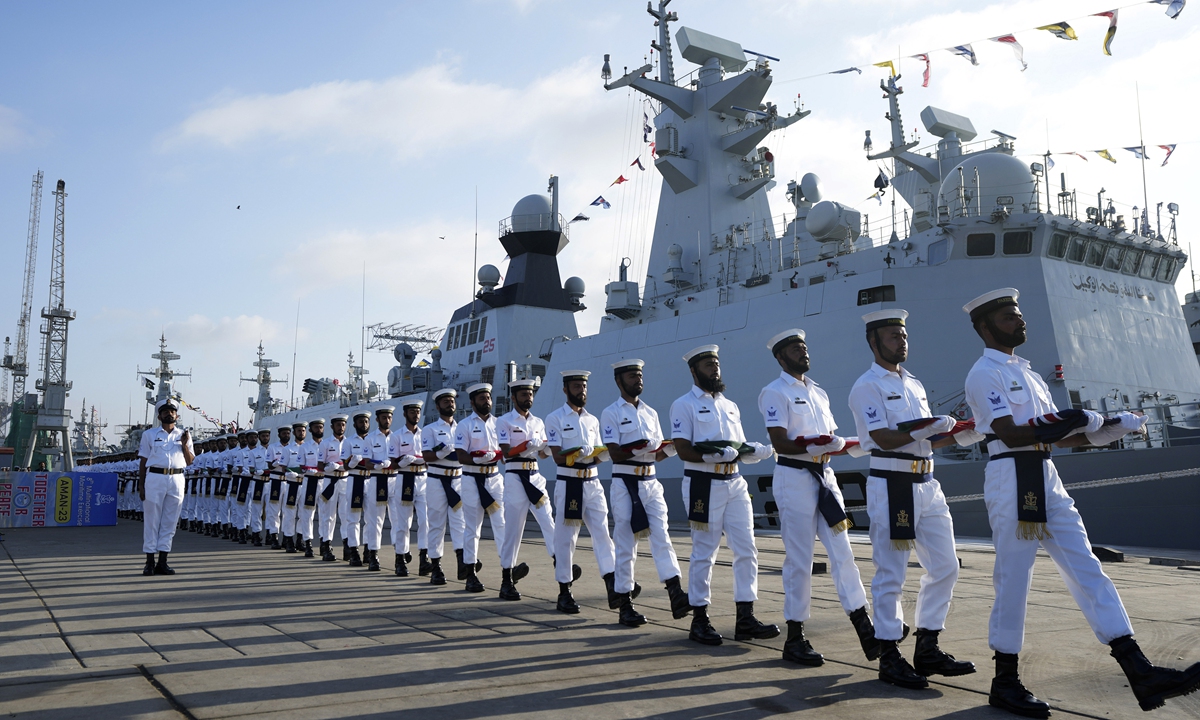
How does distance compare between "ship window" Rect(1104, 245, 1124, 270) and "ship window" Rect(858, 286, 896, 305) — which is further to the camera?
"ship window" Rect(1104, 245, 1124, 270)

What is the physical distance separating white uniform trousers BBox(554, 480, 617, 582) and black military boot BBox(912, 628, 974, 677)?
9.42 feet

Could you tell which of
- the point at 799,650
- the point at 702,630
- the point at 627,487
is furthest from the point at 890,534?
the point at 627,487

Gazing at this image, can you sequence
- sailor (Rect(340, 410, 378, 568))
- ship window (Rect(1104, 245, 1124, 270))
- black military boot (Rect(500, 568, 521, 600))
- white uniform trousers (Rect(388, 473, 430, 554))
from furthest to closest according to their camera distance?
ship window (Rect(1104, 245, 1124, 270)) < sailor (Rect(340, 410, 378, 568)) < white uniform trousers (Rect(388, 473, 430, 554)) < black military boot (Rect(500, 568, 521, 600))

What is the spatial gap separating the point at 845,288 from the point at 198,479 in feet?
46.4

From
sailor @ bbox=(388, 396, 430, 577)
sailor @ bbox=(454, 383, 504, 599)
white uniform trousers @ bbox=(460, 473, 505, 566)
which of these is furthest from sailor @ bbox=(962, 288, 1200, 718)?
sailor @ bbox=(388, 396, 430, 577)

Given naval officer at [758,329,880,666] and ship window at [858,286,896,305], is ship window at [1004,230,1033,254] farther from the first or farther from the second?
naval officer at [758,329,880,666]

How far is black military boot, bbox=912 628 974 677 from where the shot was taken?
13.3 ft

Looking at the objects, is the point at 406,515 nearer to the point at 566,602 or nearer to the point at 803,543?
the point at 566,602

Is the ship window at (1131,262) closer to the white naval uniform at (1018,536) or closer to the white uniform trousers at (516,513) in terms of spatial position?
the white uniform trousers at (516,513)

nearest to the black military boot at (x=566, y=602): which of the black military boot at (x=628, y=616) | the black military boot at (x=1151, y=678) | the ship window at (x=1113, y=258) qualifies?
the black military boot at (x=628, y=616)

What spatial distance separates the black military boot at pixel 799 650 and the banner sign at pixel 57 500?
19.1m

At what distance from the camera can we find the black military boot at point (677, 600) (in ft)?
18.3

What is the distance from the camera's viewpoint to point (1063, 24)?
1364 cm

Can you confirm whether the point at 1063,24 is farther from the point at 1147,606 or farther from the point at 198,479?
the point at 198,479
